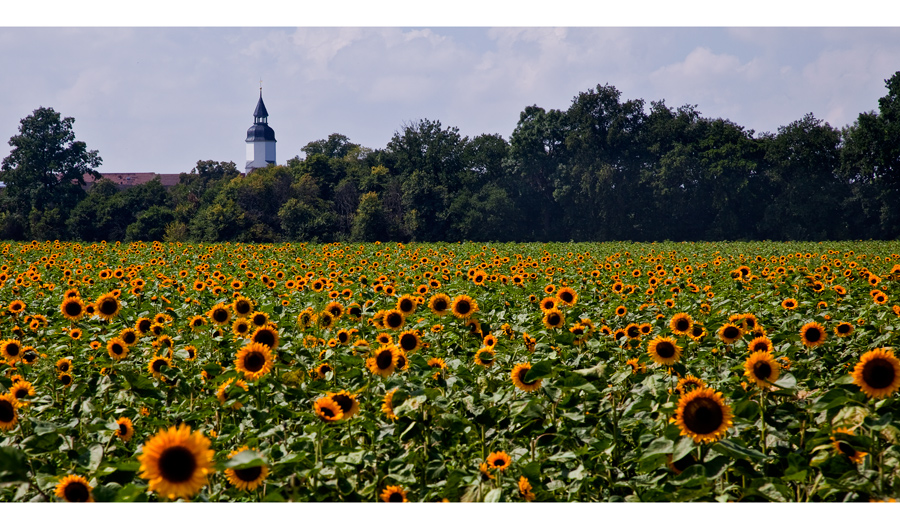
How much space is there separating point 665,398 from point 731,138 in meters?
54.0

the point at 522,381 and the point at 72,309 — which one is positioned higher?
the point at 72,309

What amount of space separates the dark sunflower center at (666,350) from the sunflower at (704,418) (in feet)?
4.04

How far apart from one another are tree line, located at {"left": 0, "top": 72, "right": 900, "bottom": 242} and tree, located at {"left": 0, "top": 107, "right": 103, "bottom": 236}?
0.09m

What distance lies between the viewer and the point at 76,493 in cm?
251

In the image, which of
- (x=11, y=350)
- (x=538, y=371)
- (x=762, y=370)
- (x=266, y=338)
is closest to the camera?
(x=762, y=370)

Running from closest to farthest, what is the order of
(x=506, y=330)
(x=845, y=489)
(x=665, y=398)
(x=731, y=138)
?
1. (x=845, y=489)
2. (x=665, y=398)
3. (x=506, y=330)
4. (x=731, y=138)

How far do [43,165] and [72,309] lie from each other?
50041 mm

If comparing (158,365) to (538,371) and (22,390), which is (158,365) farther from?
(538,371)

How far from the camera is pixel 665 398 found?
3.16 metres

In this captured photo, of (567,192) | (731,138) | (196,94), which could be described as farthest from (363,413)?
(731,138)

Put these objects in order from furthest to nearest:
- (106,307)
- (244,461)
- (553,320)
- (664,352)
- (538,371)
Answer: (106,307), (553,320), (664,352), (538,371), (244,461)

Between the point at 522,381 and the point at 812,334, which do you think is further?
the point at 812,334

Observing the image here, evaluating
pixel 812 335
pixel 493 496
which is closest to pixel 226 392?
pixel 493 496
